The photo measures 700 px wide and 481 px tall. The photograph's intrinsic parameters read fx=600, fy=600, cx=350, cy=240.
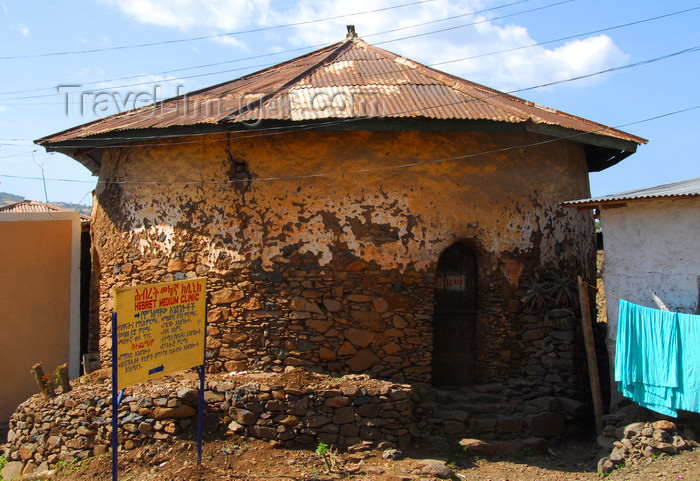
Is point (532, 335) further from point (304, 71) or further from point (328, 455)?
point (304, 71)

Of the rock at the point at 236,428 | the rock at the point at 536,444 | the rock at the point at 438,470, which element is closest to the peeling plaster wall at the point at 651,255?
the rock at the point at 536,444

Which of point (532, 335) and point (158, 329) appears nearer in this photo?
point (158, 329)

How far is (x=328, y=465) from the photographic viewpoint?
24.7 feet

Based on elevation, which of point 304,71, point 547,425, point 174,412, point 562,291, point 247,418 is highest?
point 304,71

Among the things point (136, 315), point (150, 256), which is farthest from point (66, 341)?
point (136, 315)

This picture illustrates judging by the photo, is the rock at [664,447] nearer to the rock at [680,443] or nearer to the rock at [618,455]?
the rock at [680,443]

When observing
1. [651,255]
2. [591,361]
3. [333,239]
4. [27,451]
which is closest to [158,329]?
[333,239]

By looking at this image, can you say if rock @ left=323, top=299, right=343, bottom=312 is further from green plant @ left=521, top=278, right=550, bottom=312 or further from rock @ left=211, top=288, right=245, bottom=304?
green plant @ left=521, top=278, right=550, bottom=312

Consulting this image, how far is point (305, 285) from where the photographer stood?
875 centimetres

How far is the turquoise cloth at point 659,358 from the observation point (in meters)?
7.12

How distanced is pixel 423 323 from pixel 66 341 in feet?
25.5

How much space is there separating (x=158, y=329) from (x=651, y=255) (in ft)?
21.1

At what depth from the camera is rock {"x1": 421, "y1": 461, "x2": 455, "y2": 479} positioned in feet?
23.5

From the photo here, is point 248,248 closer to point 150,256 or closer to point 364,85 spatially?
point 150,256
